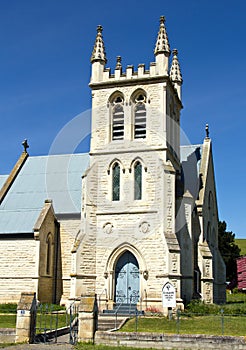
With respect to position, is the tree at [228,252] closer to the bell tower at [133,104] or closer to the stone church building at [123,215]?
the stone church building at [123,215]

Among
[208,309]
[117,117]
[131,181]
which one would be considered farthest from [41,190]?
[208,309]

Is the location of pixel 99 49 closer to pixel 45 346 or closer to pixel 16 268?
pixel 16 268

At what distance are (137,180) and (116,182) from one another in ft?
4.15

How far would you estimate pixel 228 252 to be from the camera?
6425 centimetres

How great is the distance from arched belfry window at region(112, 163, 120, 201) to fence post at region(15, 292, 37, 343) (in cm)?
1064

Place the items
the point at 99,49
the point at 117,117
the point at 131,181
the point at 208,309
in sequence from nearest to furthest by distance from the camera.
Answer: the point at 208,309 < the point at 131,181 < the point at 117,117 < the point at 99,49

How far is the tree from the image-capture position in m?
63.5

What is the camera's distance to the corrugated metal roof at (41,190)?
1361 inches

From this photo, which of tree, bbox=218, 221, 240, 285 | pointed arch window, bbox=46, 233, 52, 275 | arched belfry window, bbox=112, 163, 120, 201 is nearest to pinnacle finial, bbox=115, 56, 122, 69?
arched belfry window, bbox=112, 163, 120, 201

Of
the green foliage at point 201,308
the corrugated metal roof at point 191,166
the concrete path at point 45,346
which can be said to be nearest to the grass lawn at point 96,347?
the concrete path at point 45,346

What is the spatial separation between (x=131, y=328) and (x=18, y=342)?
492cm

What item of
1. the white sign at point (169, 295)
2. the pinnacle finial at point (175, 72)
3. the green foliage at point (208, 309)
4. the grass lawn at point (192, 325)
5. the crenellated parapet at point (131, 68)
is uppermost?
the pinnacle finial at point (175, 72)

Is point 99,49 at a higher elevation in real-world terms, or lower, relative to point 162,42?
higher

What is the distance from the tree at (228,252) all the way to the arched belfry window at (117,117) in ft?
119
